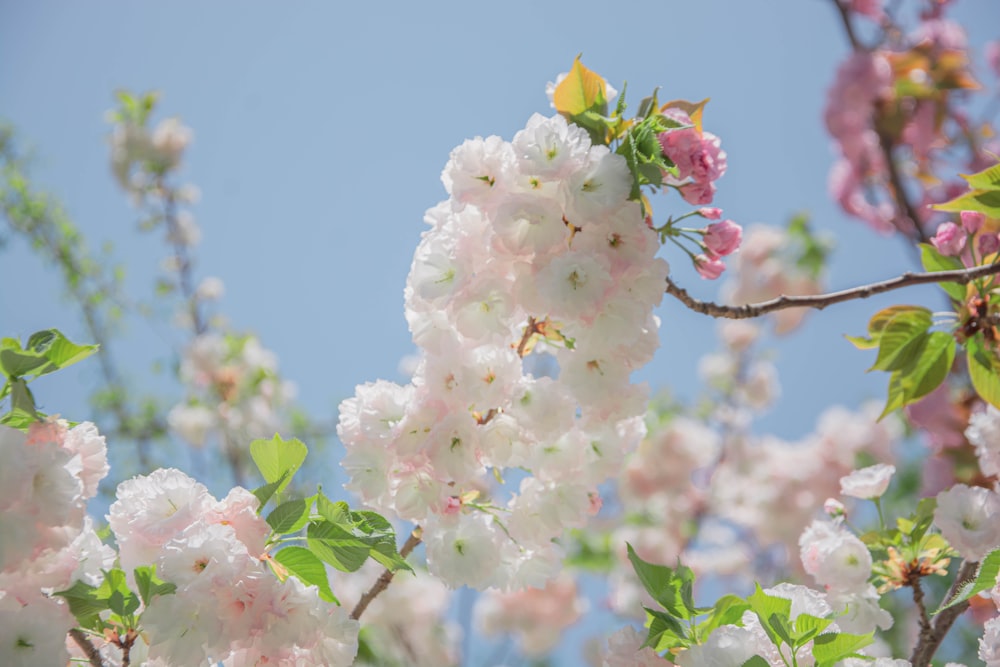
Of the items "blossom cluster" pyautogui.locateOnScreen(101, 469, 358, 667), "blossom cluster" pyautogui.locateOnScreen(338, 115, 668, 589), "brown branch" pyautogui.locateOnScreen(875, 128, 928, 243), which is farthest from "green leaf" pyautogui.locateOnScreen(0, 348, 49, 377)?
"brown branch" pyautogui.locateOnScreen(875, 128, 928, 243)

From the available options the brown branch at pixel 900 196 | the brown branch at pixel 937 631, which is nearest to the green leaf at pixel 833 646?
the brown branch at pixel 937 631

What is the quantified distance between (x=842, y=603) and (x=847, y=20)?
1.81 meters

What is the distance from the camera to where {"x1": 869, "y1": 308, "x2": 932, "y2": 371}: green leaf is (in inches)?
42.9

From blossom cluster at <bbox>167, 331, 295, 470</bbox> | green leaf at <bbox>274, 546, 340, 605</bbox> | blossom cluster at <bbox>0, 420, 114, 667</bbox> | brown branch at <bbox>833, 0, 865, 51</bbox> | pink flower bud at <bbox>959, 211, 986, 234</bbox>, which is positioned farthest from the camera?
blossom cluster at <bbox>167, 331, 295, 470</bbox>

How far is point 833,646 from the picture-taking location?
74 cm

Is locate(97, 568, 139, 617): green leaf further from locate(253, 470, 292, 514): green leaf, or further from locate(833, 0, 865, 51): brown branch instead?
locate(833, 0, 865, 51): brown branch

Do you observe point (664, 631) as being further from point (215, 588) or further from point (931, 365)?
point (931, 365)

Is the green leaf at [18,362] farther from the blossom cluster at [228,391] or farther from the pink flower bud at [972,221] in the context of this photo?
the blossom cluster at [228,391]

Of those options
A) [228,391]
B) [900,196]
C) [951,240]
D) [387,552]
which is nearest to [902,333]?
[951,240]

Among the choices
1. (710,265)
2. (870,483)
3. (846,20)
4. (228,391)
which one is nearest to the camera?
(710,265)

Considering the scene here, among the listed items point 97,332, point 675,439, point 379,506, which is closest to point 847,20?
point 379,506

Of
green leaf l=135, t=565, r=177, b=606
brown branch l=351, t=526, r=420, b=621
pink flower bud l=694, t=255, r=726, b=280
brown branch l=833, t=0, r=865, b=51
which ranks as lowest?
brown branch l=351, t=526, r=420, b=621

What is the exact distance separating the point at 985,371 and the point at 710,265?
426 millimetres

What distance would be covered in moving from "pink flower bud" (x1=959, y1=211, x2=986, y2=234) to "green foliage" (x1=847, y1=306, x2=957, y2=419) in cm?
17
